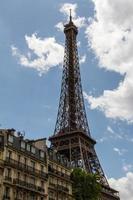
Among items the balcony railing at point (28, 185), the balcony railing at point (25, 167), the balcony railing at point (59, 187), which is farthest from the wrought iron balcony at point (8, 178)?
the balcony railing at point (59, 187)

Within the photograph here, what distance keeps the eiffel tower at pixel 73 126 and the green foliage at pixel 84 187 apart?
22.9 meters

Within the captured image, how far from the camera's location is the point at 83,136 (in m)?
132

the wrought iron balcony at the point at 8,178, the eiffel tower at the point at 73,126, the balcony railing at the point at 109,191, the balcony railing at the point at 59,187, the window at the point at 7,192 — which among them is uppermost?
the eiffel tower at the point at 73,126

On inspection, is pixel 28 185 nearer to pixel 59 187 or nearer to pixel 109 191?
pixel 59 187

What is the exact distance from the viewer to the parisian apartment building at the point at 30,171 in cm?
6794

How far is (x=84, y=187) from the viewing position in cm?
8506

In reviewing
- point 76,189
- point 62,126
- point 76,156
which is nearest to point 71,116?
point 62,126

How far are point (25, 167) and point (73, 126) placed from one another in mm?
67938

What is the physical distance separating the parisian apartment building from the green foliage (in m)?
1.44

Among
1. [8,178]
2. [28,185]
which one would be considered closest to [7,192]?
[8,178]

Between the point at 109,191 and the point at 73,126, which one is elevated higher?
the point at 73,126

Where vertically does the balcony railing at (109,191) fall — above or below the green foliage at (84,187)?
above

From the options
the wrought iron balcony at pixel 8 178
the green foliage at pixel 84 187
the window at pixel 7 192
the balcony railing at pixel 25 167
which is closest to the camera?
the window at pixel 7 192

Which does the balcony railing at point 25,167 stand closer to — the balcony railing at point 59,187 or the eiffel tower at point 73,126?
the balcony railing at point 59,187
